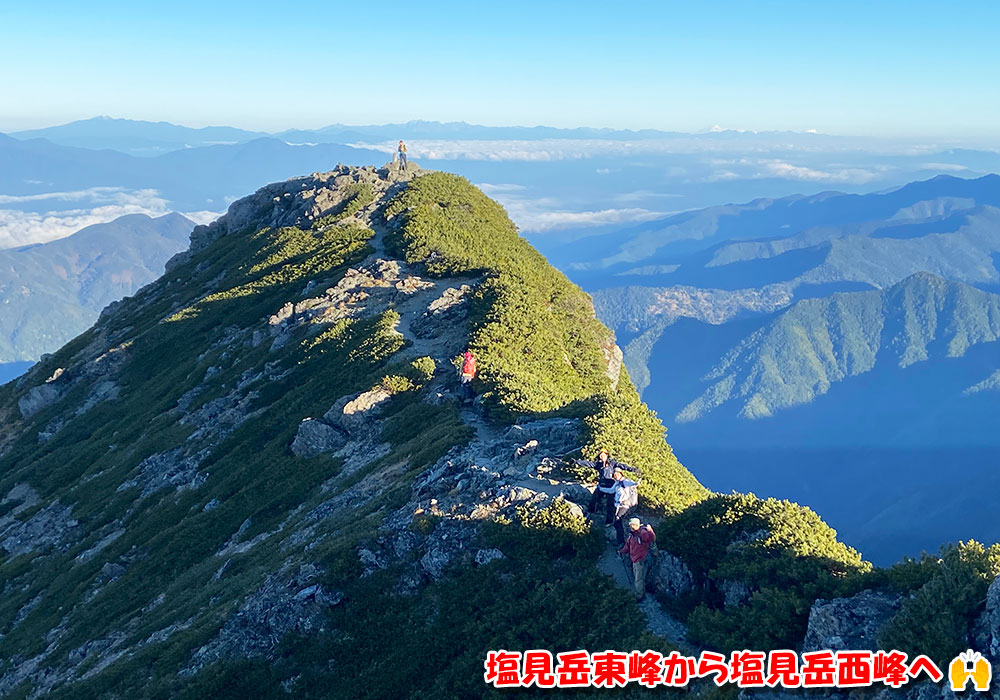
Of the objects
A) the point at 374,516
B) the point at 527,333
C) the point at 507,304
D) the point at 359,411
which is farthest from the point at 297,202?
the point at 374,516

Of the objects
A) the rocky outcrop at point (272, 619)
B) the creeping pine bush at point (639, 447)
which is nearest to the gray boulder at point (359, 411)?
the creeping pine bush at point (639, 447)

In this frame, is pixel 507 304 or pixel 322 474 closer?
pixel 322 474

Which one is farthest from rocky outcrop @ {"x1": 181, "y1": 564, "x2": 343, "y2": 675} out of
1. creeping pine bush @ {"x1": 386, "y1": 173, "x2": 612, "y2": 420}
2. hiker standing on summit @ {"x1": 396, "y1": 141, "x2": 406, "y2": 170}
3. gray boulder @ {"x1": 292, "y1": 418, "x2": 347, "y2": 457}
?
hiker standing on summit @ {"x1": 396, "y1": 141, "x2": 406, "y2": 170}

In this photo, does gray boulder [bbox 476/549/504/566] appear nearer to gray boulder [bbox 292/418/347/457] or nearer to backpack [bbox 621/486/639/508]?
backpack [bbox 621/486/639/508]

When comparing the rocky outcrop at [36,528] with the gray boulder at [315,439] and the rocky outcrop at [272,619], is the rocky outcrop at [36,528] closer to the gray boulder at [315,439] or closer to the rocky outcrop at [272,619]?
the gray boulder at [315,439]

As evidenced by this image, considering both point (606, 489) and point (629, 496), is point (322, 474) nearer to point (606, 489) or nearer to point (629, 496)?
point (606, 489)
